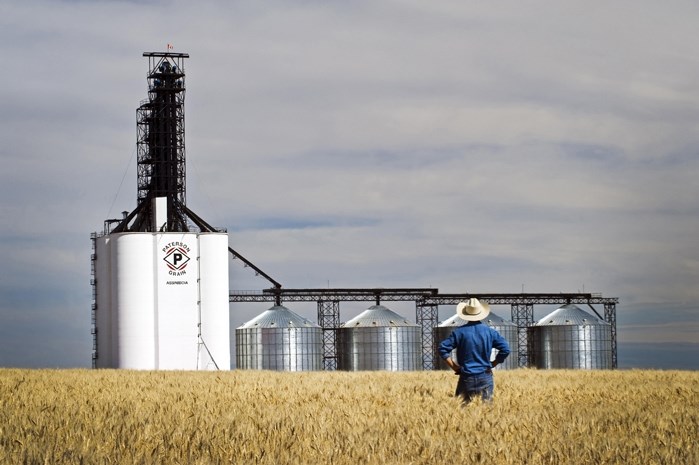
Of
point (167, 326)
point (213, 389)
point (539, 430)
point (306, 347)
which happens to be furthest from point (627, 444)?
point (306, 347)

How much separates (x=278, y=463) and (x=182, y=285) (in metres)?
48.3

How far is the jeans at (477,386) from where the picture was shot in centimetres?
1975

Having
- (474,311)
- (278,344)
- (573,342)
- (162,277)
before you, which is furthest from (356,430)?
(573,342)

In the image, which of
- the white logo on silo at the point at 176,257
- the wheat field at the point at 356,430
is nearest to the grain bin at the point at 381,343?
the white logo on silo at the point at 176,257

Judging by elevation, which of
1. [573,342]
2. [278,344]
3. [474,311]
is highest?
[474,311]

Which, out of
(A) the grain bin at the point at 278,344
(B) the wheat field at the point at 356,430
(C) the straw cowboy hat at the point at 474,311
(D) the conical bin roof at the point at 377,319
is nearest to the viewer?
(B) the wheat field at the point at 356,430

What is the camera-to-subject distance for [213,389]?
2830 centimetres

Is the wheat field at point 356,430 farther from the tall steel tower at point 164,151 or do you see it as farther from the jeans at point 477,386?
the tall steel tower at point 164,151

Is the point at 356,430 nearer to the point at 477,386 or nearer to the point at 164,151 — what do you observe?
the point at 477,386

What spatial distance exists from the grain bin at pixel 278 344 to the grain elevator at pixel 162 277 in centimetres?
891

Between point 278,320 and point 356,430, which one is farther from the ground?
point 278,320

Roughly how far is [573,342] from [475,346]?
60.6m

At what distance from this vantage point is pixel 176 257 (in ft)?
198

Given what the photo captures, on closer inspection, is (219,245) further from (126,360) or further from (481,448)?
(481,448)
